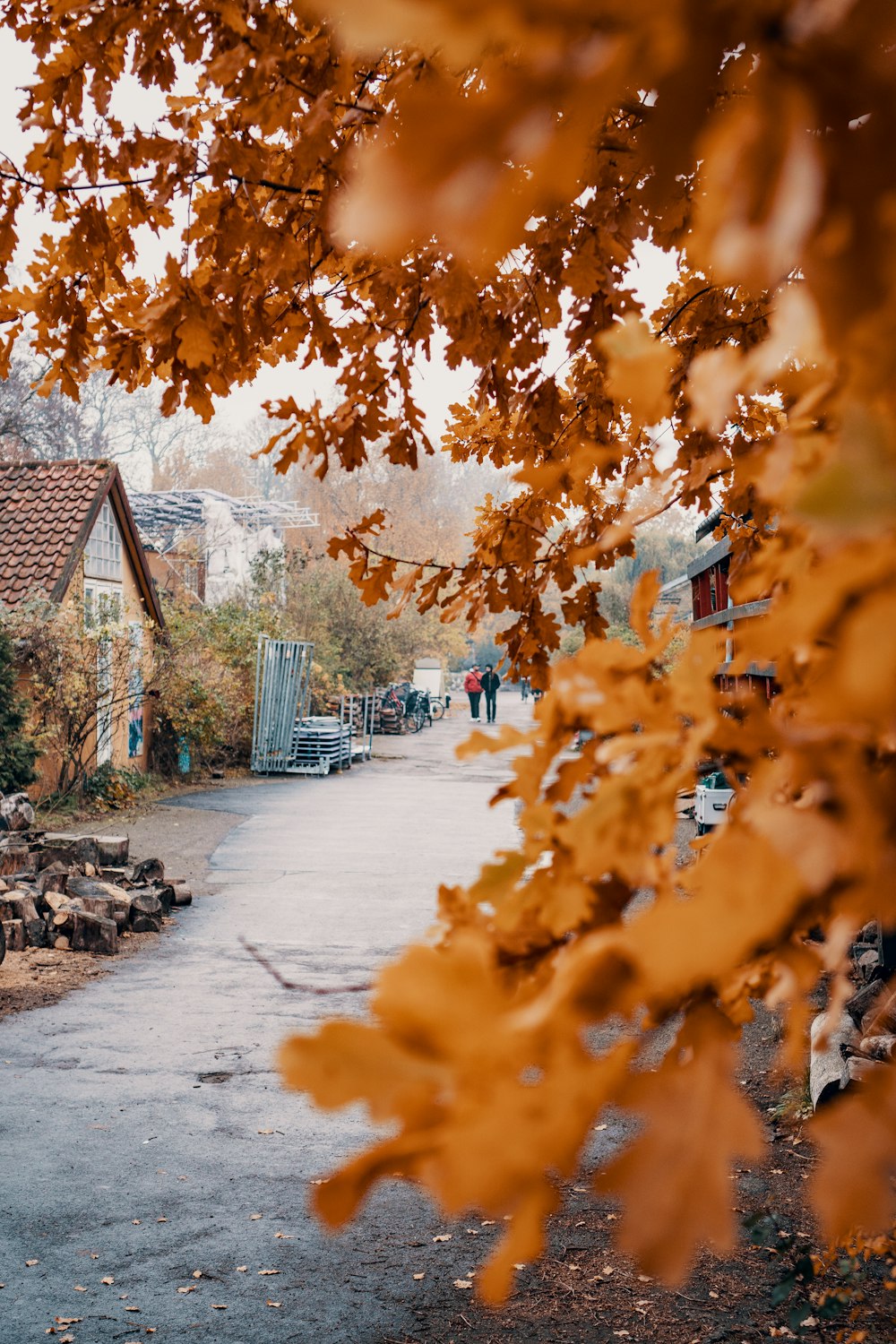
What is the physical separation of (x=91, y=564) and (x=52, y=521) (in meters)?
0.70

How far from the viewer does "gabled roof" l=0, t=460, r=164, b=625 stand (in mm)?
13977

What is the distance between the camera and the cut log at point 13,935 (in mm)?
7344

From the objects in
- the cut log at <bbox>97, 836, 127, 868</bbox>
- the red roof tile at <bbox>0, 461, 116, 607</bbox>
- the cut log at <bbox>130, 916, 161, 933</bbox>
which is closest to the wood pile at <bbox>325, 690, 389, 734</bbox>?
the red roof tile at <bbox>0, 461, 116, 607</bbox>

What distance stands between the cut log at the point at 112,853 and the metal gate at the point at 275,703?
9274 millimetres

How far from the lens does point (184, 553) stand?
25047 mm

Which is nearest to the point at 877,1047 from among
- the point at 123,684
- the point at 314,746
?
the point at 123,684

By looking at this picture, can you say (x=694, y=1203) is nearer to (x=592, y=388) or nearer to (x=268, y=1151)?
(x=592, y=388)

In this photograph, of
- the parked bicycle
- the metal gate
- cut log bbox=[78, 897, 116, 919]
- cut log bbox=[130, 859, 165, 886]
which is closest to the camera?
cut log bbox=[78, 897, 116, 919]

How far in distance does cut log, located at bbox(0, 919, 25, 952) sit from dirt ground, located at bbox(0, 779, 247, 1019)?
6cm

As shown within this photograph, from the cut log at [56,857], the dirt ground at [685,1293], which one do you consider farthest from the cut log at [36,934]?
the dirt ground at [685,1293]

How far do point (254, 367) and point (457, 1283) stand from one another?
9.86 ft

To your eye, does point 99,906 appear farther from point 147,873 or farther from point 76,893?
point 147,873

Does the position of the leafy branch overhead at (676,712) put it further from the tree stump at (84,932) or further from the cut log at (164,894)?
the cut log at (164,894)

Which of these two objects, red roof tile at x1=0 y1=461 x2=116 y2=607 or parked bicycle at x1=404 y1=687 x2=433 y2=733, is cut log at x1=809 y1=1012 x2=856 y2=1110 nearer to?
red roof tile at x1=0 y1=461 x2=116 y2=607
